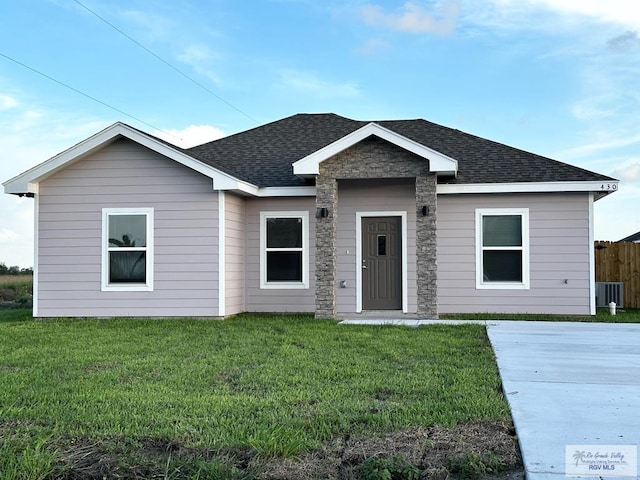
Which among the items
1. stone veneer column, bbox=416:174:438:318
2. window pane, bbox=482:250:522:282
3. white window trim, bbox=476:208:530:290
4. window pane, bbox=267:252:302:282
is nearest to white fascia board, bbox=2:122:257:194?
window pane, bbox=267:252:302:282

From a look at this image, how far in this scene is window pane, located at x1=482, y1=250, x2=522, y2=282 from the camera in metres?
13.1

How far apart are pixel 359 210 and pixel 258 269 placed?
2581 millimetres

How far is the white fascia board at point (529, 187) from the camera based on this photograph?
12461mm

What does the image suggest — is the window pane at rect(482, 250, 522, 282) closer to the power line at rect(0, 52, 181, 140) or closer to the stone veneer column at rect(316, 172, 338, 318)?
the stone veneer column at rect(316, 172, 338, 318)

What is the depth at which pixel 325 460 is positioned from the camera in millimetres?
4137

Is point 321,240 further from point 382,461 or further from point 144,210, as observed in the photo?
point 382,461

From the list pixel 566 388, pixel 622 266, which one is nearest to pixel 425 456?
pixel 566 388

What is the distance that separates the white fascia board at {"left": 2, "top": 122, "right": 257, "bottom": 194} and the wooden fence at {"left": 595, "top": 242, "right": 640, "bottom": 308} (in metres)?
9.66

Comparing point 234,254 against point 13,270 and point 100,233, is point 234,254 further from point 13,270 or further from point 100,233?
point 13,270

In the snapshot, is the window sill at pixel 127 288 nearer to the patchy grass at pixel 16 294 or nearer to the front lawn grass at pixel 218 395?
the front lawn grass at pixel 218 395

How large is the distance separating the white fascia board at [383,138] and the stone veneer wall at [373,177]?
26 cm

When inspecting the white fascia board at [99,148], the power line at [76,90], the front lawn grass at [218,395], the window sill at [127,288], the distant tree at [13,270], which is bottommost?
the front lawn grass at [218,395]

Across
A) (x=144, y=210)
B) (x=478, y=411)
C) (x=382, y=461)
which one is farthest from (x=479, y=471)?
(x=144, y=210)

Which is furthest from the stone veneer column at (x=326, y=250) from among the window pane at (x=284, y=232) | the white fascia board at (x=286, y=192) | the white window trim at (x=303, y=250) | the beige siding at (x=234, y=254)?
the beige siding at (x=234, y=254)
